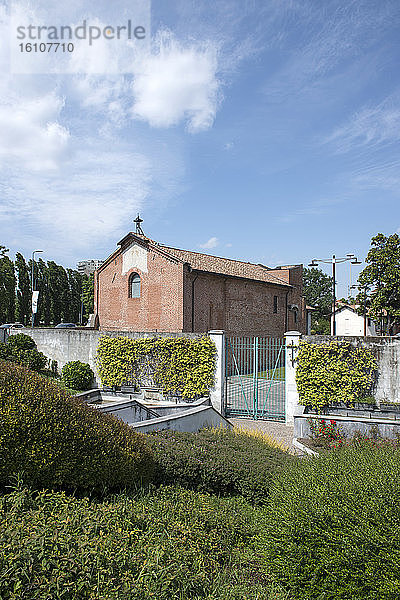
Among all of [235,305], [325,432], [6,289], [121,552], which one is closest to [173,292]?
[235,305]

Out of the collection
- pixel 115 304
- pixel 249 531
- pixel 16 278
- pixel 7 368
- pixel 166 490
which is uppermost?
pixel 16 278

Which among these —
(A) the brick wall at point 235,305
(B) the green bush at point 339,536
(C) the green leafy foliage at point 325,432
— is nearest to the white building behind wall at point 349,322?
(A) the brick wall at point 235,305

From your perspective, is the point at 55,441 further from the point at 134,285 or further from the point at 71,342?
the point at 134,285

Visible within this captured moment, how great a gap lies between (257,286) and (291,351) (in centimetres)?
1584

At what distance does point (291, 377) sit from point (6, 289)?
117ft

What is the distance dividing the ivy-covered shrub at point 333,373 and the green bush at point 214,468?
23.0ft

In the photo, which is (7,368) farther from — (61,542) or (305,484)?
(305,484)

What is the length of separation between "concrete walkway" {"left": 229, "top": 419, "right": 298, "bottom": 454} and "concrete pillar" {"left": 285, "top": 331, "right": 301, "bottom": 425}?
45 centimetres

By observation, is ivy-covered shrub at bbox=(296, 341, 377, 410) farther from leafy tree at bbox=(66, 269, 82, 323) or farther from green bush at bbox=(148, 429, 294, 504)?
leafy tree at bbox=(66, 269, 82, 323)

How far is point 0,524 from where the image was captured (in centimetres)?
323

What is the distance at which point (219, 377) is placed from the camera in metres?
14.8

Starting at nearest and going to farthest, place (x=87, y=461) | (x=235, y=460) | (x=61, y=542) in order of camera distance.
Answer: (x=61, y=542) → (x=87, y=461) → (x=235, y=460)

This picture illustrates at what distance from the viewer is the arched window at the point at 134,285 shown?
24938 millimetres

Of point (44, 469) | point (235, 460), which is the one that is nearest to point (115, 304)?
point (235, 460)
